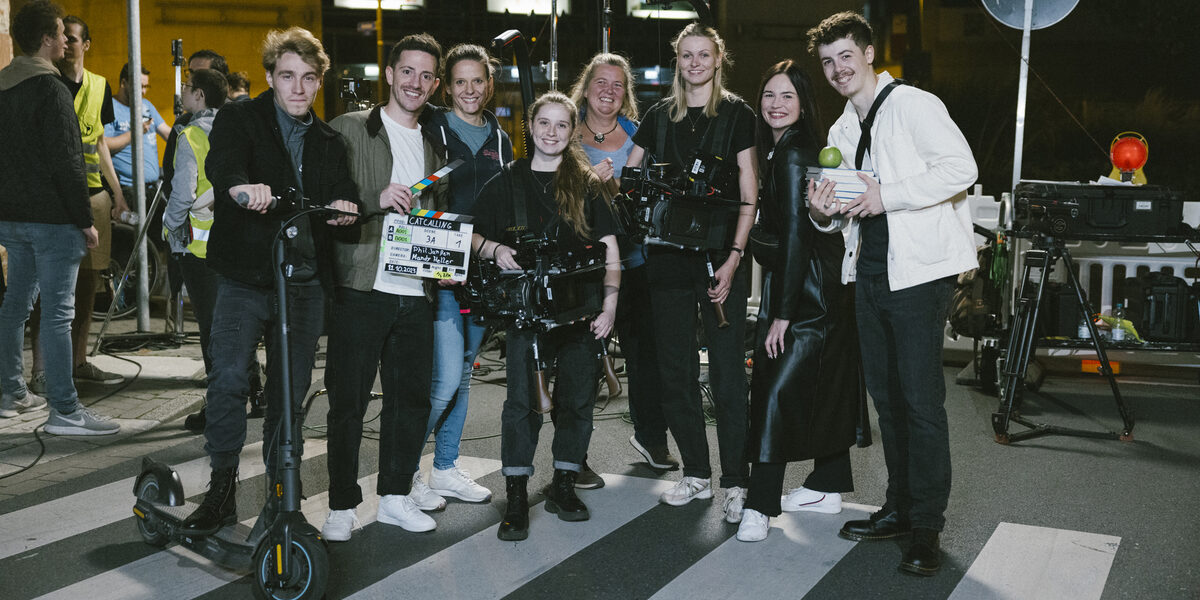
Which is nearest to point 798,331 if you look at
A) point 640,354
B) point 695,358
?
point 695,358

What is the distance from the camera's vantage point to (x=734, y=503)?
4672mm

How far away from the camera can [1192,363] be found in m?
8.27

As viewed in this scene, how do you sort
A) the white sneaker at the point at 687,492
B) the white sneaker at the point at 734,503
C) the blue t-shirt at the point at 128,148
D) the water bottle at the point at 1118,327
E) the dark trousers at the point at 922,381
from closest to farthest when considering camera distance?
the dark trousers at the point at 922,381, the white sneaker at the point at 734,503, the white sneaker at the point at 687,492, the water bottle at the point at 1118,327, the blue t-shirt at the point at 128,148

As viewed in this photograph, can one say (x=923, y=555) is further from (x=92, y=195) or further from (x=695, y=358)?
(x=92, y=195)

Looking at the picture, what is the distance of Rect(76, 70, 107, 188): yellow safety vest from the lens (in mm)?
7312

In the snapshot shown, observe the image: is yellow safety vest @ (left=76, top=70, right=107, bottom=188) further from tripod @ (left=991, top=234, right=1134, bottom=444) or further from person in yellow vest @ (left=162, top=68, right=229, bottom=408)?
tripod @ (left=991, top=234, right=1134, bottom=444)

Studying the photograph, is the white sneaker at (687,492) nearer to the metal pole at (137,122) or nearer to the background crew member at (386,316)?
the background crew member at (386,316)

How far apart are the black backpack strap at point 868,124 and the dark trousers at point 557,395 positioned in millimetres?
1347

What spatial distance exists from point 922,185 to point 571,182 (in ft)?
4.78

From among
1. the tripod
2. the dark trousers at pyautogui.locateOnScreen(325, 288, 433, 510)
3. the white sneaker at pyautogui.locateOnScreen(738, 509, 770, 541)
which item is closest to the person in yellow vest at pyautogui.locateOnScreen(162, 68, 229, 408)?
the dark trousers at pyautogui.locateOnScreen(325, 288, 433, 510)

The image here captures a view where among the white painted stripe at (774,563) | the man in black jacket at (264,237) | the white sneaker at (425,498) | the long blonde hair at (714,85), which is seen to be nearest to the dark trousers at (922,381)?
the white painted stripe at (774,563)

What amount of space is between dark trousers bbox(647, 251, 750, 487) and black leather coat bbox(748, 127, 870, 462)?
32 cm

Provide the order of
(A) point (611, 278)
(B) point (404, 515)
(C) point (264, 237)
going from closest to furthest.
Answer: (C) point (264, 237)
(B) point (404, 515)
(A) point (611, 278)

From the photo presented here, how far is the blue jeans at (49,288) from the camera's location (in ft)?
20.0
